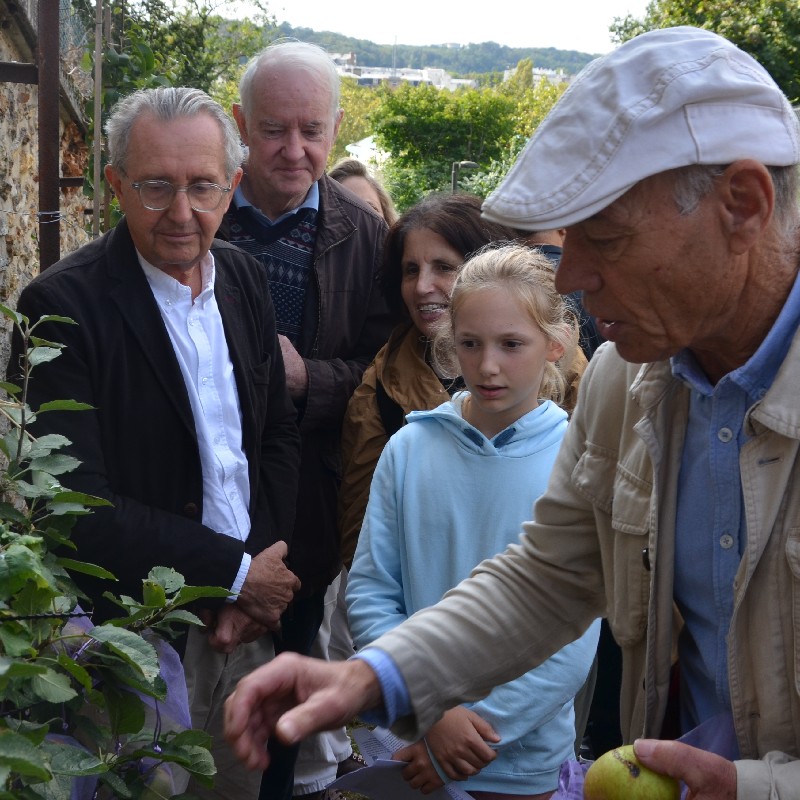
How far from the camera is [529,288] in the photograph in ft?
9.62

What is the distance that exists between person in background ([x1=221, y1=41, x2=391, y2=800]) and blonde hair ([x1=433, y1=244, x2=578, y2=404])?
56 centimetres

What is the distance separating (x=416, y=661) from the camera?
1.80 meters

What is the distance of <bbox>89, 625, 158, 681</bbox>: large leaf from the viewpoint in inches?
64.5

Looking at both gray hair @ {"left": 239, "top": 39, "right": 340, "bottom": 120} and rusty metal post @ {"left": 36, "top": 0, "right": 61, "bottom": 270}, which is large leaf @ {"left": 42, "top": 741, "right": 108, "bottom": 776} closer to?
rusty metal post @ {"left": 36, "top": 0, "right": 61, "bottom": 270}

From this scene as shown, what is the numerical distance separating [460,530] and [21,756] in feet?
5.33

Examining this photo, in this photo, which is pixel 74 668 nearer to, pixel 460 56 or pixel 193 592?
pixel 193 592

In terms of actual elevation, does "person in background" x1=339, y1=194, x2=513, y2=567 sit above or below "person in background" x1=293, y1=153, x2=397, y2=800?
above

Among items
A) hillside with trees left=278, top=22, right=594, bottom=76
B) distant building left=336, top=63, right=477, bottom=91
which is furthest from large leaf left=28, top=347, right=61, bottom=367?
hillside with trees left=278, top=22, right=594, bottom=76

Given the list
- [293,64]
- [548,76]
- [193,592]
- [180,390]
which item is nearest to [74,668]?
[193,592]

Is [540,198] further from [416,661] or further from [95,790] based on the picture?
[95,790]

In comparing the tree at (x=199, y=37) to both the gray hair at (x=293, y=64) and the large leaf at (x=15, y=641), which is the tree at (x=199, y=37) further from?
the large leaf at (x=15, y=641)

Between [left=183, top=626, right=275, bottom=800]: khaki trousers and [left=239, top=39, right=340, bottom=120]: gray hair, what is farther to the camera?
[left=239, top=39, right=340, bottom=120]: gray hair

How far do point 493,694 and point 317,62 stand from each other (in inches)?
86.1

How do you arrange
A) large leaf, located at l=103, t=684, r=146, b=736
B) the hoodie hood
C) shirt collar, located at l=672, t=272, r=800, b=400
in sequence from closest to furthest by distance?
1. shirt collar, located at l=672, t=272, r=800, b=400
2. large leaf, located at l=103, t=684, r=146, b=736
3. the hoodie hood
